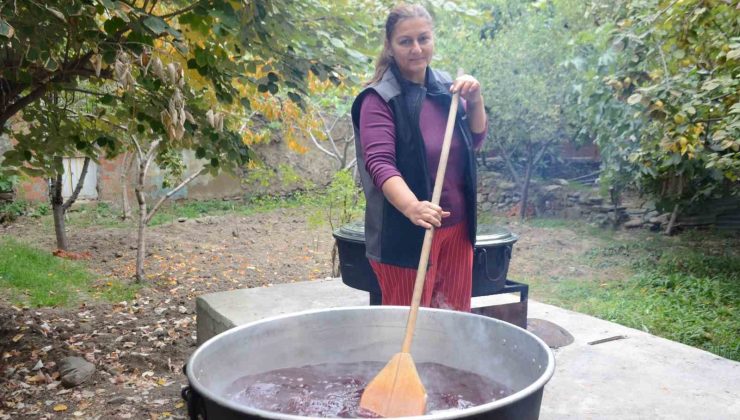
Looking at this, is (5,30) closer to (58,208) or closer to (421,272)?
(421,272)

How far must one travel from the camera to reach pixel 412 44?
219cm

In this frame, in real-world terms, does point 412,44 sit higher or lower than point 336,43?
lower

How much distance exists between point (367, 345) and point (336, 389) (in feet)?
0.82

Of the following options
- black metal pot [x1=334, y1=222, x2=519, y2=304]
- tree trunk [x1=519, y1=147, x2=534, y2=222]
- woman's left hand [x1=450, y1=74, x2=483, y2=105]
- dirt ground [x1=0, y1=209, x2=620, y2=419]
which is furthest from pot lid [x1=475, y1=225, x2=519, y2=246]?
tree trunk [x1=519, y1=147, x2=534, y2=222]

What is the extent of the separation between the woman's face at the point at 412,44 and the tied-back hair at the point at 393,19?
0.6 inches

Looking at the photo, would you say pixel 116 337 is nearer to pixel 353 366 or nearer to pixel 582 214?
pixel 353 366

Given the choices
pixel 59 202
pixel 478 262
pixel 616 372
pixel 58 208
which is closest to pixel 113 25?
pixel 478 262

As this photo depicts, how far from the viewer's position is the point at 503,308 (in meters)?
3.20

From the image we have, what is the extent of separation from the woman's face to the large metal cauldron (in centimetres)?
94

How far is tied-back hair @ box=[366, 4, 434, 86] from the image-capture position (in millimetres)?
2174

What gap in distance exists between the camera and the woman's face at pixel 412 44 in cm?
218

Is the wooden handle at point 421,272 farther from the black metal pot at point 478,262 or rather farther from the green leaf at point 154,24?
the green leaf at point 154,24

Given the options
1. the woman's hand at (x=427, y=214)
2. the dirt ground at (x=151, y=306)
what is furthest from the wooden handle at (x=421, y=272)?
the dirt ground at (x=151, y=306)

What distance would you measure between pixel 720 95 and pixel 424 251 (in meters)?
2.64
